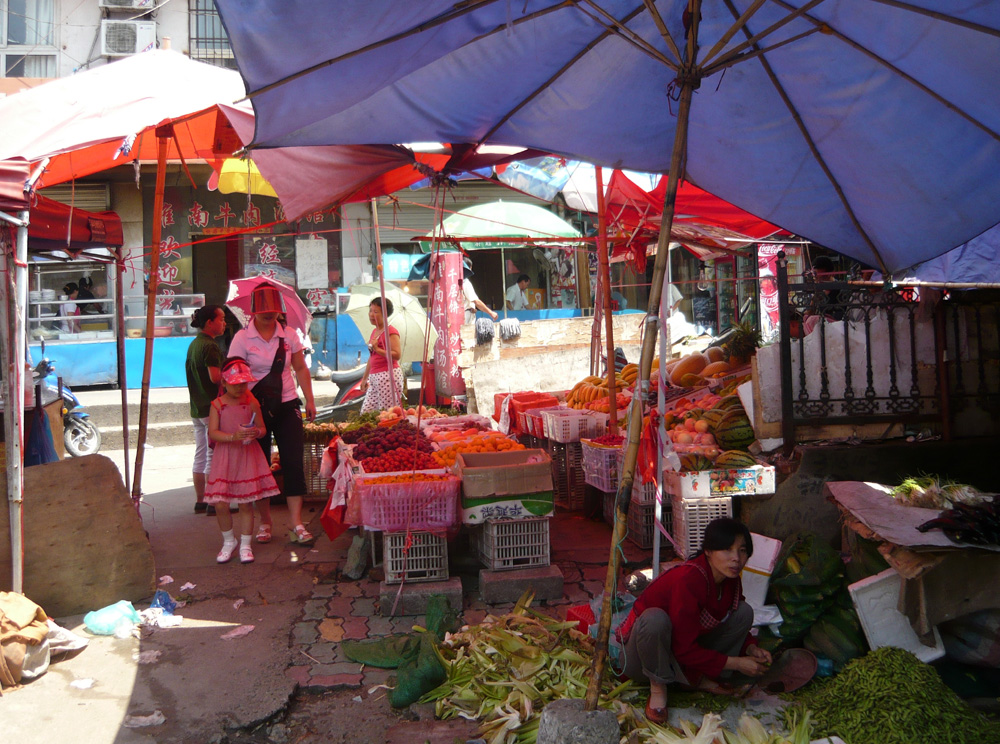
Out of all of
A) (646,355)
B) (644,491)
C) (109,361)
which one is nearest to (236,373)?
(644,491)

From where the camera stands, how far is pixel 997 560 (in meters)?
3.44

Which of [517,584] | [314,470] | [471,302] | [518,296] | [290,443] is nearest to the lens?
[517,584]

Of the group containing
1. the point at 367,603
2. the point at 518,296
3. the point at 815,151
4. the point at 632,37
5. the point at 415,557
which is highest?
the point at 518,296

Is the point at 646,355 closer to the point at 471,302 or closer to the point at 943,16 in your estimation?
the point at 943,16

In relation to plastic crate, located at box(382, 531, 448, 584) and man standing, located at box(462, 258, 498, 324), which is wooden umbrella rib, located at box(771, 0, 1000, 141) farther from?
man standing, located at box(462, 258, 498, 324)

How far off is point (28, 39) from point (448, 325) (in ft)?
43.6

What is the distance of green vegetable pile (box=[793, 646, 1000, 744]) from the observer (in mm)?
2938

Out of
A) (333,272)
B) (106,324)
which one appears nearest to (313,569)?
(106,324)

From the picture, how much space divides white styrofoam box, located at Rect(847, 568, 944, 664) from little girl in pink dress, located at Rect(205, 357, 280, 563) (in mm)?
4002

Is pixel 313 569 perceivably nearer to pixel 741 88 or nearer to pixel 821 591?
pixel 821 591

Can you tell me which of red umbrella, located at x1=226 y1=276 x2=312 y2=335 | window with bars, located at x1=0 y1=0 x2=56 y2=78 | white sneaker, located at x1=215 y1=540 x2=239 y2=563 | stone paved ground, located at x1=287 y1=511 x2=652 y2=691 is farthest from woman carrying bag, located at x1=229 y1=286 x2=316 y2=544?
window with bars, located at x1=0 y1=0 x2=56 y2=78

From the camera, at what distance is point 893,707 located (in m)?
3.04

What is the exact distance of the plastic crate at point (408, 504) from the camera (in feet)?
16.2

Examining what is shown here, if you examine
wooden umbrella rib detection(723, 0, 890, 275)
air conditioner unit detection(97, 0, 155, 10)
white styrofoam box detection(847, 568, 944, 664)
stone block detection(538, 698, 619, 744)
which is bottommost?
stone block detection(538, 698, 619, 744)
